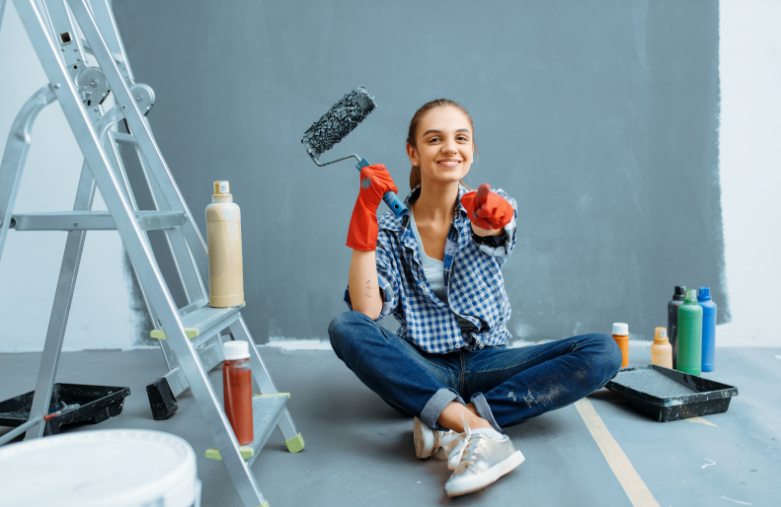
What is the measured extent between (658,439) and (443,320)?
638 millimetres

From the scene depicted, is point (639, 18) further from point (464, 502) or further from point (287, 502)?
point (287, 502)

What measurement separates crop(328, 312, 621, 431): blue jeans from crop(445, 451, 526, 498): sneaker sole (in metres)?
0.12

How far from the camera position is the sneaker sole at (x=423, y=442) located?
1261 mm

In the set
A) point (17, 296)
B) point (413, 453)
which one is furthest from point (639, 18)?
point (17, 296)

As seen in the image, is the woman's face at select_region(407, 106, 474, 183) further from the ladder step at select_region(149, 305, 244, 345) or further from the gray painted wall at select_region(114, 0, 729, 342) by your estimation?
the gray painted wall at select_region(114, 0, 729, 342)

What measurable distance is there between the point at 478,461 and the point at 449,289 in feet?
1.68

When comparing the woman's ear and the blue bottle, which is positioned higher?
the woman's ear

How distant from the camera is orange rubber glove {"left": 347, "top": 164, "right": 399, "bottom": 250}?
1356mm

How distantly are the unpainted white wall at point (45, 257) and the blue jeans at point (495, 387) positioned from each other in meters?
1.64

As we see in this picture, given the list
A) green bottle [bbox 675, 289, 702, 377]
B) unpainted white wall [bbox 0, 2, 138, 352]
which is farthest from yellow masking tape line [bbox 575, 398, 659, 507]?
unpainted white wall [bbox 0, 2, 138, 352]

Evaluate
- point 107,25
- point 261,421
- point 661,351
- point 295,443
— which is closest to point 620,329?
point 661,351

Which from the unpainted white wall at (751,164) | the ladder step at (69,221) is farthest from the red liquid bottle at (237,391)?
the unpainted white wall at (751,164)

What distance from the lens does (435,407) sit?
4.09 ft

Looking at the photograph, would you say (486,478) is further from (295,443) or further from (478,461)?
(295,443)
